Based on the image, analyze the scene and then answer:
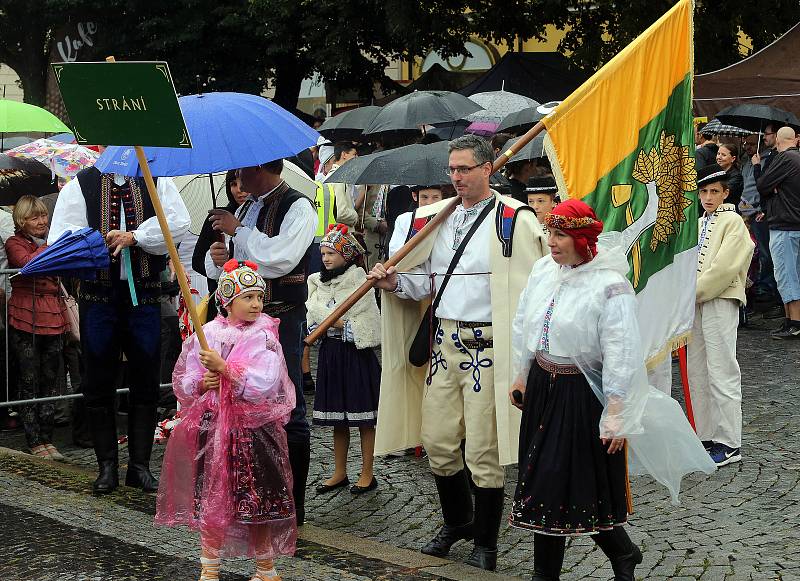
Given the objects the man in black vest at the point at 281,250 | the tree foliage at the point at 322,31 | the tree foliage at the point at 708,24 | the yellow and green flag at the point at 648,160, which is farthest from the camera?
the tree foliage at the point at 322,31

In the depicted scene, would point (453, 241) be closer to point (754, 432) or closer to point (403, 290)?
point (403, 290)

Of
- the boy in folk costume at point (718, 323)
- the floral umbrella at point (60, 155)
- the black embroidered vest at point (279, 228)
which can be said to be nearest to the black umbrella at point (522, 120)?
the floral umbrella at point (60, 155)

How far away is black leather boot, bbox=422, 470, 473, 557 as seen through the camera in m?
6.32

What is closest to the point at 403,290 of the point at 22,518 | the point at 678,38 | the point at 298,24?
the point at 678,38

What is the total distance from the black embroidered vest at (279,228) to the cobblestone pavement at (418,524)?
1311 mm

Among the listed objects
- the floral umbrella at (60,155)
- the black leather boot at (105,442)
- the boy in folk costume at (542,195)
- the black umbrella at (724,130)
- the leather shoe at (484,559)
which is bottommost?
the leather shoe at (484,559)

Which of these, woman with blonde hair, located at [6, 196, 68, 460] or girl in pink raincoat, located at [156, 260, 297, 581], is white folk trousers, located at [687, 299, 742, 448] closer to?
girl in pink raincoat, located at [156, 260, 297, 581]

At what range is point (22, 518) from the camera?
6887mm

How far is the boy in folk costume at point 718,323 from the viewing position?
316 inches

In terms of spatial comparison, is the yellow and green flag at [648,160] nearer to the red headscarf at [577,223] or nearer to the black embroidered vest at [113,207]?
the red headscarf at [577,223]

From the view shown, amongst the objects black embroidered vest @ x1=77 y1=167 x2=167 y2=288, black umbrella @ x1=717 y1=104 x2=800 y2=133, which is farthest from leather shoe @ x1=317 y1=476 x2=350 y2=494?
black umbrella @ x1=717 y1=104 x2=800 y2=133

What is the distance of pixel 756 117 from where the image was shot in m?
15.3

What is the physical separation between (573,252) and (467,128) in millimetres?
8904

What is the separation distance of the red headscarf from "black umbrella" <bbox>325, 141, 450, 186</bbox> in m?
3.40
